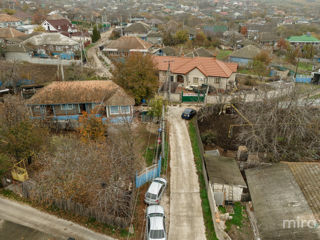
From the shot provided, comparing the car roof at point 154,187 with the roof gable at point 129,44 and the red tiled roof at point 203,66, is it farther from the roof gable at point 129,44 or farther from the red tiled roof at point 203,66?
the roof gable at point 129,44

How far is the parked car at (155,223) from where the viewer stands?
15.1 meters

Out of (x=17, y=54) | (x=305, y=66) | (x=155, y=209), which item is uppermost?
(x=17, y=54)

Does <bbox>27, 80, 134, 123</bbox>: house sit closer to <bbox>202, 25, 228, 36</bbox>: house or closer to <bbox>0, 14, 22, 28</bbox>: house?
<bbox>202, 25, 228, 36</bbox>: house

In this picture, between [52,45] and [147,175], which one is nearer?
[147,175]

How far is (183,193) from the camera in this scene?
19.2 meters

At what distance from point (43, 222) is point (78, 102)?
14.4 m

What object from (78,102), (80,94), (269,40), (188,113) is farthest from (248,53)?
(78,102)

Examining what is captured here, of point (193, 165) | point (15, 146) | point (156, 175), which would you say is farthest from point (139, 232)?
point (15, 146)

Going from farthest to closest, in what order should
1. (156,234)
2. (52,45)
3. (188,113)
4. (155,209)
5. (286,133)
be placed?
1. (52,45)
2. (188,113)
3. (286,133)
4. (155,209)
5. (156,234)

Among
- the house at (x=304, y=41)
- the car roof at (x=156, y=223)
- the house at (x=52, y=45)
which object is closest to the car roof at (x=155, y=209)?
the car roof at (x=156, y=223)

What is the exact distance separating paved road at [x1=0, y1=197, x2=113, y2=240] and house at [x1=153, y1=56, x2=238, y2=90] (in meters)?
25.2

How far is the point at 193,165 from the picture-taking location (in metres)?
22.4

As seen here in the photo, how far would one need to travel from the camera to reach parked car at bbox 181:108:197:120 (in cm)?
2975

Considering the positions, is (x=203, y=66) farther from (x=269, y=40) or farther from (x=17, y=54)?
(x=269, y=40)
